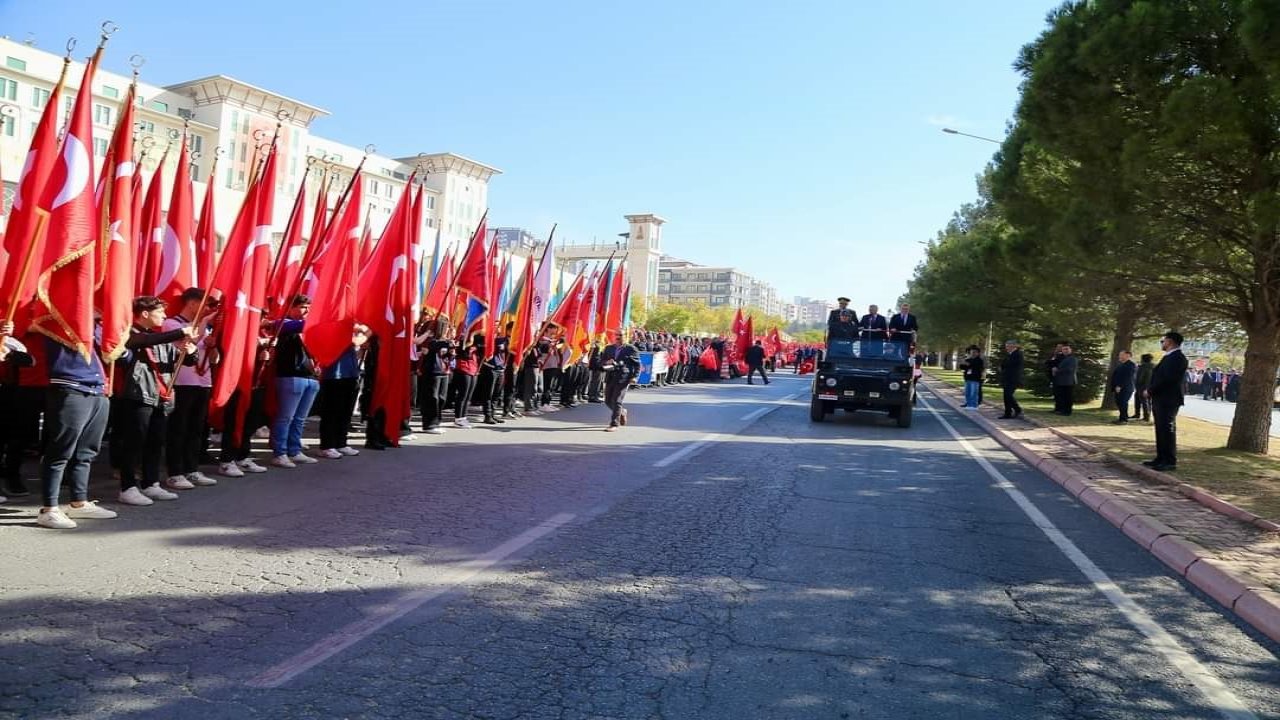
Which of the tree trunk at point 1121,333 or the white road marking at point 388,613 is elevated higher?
the tree trunk at point 1121,333

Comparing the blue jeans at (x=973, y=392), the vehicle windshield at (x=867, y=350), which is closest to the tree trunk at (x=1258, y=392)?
the vehicle windshield at (x=867, y=350)

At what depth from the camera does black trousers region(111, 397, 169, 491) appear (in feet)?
23.6

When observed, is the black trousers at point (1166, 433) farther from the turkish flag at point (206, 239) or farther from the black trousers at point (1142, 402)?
the turkish flag at point (206, 239)

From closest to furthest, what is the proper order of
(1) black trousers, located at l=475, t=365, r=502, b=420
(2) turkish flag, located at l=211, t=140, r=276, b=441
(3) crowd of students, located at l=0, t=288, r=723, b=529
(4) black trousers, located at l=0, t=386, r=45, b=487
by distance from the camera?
1. (3) crowd of students, located at l=0, t=288, r=723, b=529
2. (4) black trousers, located at l=0, t=386, r=45, b=487
3. (2) turkish flag, located at l=211, t=140, r=276, b=441
4. (1) black trousers, located at l=475, t=365, r=502, b=420

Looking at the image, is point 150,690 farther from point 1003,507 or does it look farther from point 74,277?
point 1003,507

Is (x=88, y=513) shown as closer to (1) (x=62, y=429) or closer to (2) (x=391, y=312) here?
(1) (x=62, y=429)

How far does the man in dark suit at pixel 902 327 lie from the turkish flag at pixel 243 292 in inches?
542

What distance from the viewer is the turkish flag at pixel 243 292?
8.36 meters

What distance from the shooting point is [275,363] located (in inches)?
374

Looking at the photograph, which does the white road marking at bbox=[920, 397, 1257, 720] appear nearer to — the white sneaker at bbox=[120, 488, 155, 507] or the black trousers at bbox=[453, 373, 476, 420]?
the white sneaker at bbox=[120, 488, 155, 507]

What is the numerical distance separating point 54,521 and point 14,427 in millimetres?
1628

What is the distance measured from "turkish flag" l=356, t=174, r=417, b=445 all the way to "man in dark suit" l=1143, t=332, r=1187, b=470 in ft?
32.4

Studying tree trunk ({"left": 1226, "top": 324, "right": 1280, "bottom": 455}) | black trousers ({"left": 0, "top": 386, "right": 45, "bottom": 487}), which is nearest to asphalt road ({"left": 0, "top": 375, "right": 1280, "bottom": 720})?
black trousers ({"left": 0, "top": 386, "right": 45, "bottom": 487})

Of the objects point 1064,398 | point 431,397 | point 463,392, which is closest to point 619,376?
point 463,392
